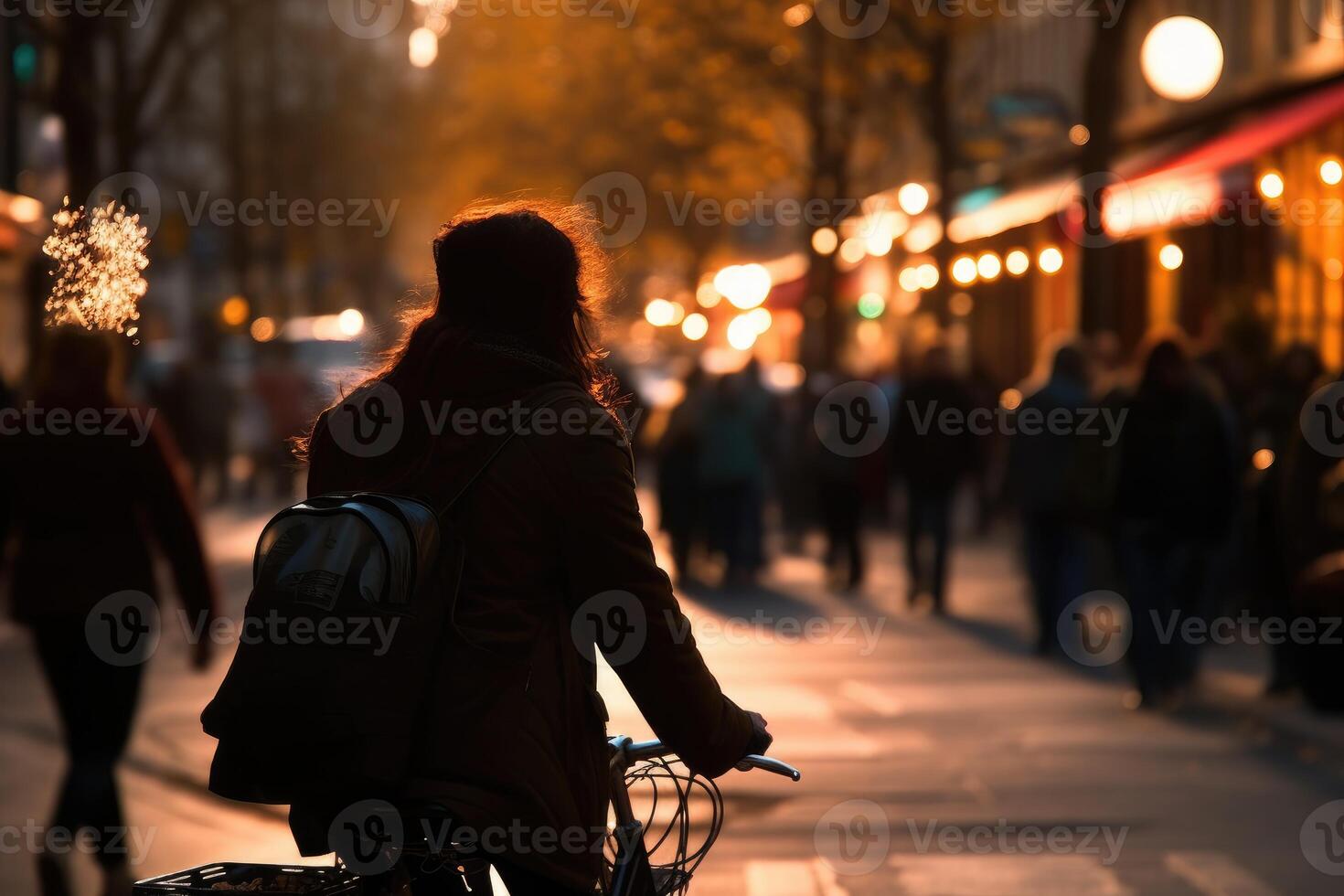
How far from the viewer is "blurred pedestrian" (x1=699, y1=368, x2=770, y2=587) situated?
1973cm

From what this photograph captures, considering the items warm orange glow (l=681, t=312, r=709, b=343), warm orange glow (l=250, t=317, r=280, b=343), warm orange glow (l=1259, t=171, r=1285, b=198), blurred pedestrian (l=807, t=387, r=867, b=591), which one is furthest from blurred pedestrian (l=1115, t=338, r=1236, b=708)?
warm orange glow (l=681, t=312, r=709, b=343)

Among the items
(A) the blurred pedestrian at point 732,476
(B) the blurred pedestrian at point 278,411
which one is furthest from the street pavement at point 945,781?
(B) the blurred pedestrian at point 278,411

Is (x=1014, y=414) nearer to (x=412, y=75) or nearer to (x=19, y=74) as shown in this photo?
(x=19, y=74)

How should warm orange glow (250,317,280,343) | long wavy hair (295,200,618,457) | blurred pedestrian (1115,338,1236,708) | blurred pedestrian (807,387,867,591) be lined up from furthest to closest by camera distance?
1. warm orange glow (250,317,280,343)
2. blurred pedestrian (807,387,867,591)
3. blurred pedestrian (1115,338,1236,708)
4. long wavy hair (295,200,618,457)

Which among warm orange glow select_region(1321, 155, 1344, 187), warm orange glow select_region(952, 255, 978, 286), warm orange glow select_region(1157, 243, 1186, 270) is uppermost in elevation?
warm orange glow select_region(1321, 155, 1344, 187)

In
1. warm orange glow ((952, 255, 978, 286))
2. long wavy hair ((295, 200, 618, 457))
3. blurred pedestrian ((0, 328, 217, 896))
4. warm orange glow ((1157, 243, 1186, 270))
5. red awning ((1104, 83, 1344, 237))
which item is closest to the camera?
long wavy hair ((295, 200, 618, 457))

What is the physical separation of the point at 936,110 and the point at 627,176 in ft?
85.4

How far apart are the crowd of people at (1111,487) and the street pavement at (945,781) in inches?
21.0

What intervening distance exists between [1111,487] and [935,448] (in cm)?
488

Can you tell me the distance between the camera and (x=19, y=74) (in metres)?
18.3

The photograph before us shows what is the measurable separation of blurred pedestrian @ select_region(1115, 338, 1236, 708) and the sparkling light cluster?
8.22m

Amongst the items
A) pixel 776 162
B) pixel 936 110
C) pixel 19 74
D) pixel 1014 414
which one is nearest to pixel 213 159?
pixel 776 162

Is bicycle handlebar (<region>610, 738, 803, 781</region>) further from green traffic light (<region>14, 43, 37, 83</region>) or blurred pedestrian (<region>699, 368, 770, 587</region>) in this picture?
blurred pedestrian (<region>699, 368, 770, 587</region>)

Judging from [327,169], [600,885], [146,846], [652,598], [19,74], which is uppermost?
[327,169]
